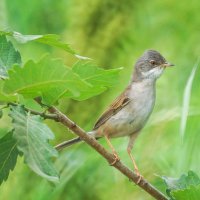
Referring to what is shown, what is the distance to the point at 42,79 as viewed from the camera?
0.89 metres

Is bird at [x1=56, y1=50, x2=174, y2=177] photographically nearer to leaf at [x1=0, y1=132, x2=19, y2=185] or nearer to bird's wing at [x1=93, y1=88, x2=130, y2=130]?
bird's wing at [x1=93, y1=88, x2=130, y2=130]

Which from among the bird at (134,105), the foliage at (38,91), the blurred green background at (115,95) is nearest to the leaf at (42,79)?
the foliage at (38,91)

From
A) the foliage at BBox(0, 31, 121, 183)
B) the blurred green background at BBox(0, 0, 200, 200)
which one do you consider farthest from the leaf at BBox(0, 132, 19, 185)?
the blurred green background at BBox(0, 0, 200, 200)

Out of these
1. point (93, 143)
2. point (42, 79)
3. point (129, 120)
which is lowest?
point (129, 120)

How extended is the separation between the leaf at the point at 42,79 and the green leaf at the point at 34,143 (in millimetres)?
27

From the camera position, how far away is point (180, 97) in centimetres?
223

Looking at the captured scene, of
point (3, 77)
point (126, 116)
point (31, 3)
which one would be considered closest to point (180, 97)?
point (126, 116)

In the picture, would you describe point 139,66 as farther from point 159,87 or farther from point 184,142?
point 184,142

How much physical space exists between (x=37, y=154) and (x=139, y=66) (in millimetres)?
1693

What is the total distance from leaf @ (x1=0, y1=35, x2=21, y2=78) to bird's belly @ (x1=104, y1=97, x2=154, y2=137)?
3.32ft

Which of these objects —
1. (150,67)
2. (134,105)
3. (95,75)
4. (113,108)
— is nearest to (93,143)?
(95,75)

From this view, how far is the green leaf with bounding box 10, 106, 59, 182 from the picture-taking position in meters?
0.82

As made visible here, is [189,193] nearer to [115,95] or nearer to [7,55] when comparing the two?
[7,55]

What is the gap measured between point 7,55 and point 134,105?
1241 millimetres
